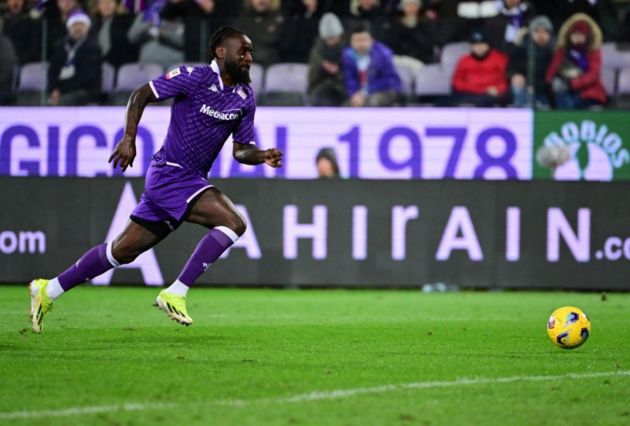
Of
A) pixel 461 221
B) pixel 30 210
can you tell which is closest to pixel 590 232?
pixel 461 221

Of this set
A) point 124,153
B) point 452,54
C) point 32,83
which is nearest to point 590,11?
point 452,54

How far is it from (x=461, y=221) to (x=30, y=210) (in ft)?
17.0

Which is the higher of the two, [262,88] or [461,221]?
[262,88]

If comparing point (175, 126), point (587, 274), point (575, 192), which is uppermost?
point (175, 126)

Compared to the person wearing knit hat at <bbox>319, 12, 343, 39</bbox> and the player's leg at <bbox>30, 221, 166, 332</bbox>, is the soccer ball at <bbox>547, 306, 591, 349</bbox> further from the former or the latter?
the person wearing knit hat at <bbox>319, 12, 343, 39</bbox>

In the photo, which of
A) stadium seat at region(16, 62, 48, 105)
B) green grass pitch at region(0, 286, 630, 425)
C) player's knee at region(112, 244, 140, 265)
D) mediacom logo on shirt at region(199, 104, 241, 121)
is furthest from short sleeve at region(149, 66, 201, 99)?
stadium seat at region(16, 62, 48, 105)

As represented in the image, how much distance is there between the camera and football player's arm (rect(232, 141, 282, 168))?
8719mm

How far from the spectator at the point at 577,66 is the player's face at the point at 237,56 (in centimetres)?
861

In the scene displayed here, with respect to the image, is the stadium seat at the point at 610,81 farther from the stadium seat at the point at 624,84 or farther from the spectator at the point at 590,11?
the spectator at the point at 590,11

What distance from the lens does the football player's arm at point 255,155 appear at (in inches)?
343

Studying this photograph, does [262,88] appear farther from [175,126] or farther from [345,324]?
[175,126]

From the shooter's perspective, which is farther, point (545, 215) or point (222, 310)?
point (545, 215)

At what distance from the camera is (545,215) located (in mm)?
14906

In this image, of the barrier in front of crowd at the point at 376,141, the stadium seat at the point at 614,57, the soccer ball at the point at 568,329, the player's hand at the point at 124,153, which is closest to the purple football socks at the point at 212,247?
the player's hand at the point at 124,153
